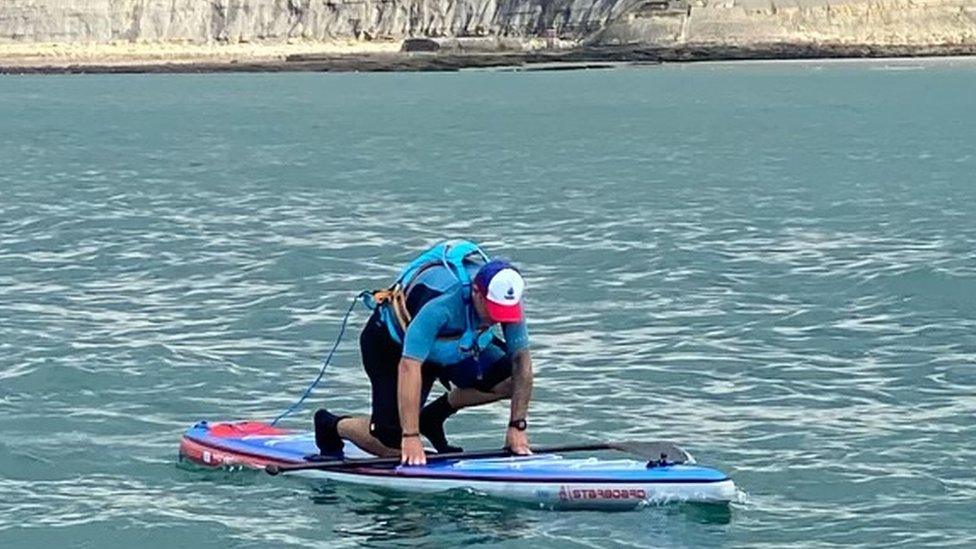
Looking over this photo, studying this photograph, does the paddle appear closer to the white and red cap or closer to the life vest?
the life vest

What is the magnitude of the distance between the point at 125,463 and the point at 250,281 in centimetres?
1151

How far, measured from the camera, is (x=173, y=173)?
5134cm

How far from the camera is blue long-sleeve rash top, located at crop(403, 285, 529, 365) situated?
14.0 meters

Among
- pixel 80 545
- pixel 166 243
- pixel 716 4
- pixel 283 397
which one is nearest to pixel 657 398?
pixel 283 397

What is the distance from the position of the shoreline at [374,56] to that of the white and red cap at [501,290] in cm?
12150

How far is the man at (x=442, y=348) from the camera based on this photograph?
13953 mm

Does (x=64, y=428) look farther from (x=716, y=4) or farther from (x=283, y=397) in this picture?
(x=716, y=4)

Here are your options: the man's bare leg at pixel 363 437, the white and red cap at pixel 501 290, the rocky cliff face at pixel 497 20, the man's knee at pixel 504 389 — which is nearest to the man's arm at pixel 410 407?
the man's bare leg at pixel 363 437

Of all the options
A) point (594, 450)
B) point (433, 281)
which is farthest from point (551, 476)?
point (433, 281)

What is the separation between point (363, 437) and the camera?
49.7 feet

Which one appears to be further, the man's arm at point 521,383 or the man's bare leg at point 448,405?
the man's bare leg at point 448,405

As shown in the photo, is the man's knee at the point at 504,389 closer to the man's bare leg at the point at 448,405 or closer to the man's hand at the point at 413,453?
the man's bare leg at the point at 448,405

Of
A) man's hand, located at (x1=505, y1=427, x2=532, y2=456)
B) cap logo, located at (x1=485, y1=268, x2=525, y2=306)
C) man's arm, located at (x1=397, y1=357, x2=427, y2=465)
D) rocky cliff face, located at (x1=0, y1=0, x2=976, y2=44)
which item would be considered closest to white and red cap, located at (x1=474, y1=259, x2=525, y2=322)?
cap logo, located at (x1=485, y1=268, x2=525, y2=306)

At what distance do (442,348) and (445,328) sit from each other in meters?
0.21
